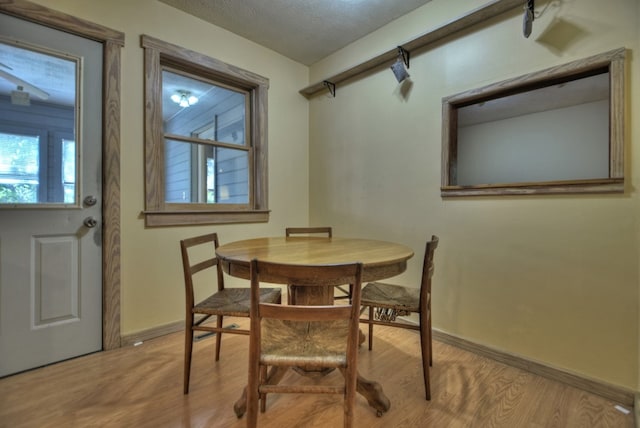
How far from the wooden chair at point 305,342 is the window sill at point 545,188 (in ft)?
4.38

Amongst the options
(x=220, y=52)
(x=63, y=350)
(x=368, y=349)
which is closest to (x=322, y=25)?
(x=220, y=52)

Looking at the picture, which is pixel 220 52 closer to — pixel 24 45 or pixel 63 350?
pixel 24 45

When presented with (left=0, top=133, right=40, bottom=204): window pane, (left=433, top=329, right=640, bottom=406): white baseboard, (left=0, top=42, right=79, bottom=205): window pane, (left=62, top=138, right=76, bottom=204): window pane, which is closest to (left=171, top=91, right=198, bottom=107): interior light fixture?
(left=0, top=42, right=79, bottom=205): window pane

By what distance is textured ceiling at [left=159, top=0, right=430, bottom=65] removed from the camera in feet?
7.26

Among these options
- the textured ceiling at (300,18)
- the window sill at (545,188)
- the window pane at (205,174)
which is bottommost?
the window sill at (545,188)

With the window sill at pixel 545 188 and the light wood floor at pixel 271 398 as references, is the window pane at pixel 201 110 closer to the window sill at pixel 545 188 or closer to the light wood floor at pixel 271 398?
the light wood floor at pixel 271 398

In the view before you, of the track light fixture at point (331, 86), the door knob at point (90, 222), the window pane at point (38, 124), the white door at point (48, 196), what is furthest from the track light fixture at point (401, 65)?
the door knob at point (90, 222)

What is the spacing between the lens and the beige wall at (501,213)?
4.91 feet

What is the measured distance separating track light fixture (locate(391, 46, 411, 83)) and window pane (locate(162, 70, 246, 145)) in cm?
144

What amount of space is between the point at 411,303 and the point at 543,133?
9.29 feet

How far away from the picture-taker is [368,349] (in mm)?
2016

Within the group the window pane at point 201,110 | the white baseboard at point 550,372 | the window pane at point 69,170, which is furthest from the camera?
the window pane at point 201,110

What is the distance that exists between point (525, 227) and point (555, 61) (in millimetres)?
945

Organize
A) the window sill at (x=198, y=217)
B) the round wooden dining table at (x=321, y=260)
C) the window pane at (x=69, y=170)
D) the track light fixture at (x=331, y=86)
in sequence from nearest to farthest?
the round wooden dining table at (x=321, y=260)
the window pane at (x=69, y=170)
the window sill at (x=198, y=217)
the track light fixture at (x=331, y=86)
